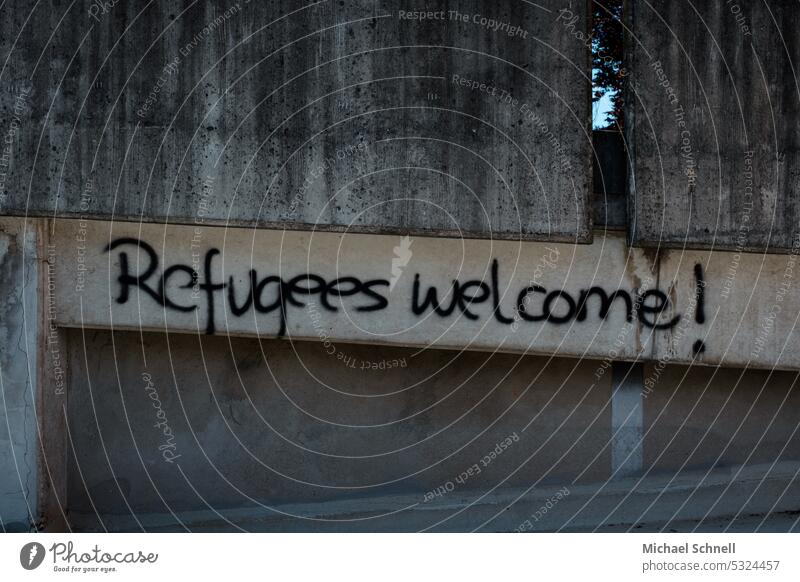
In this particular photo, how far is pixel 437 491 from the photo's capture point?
8688 millimetres

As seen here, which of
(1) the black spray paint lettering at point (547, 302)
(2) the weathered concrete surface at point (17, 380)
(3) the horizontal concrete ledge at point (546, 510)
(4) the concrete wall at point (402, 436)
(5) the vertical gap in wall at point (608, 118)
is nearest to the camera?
(2) the weathered concrete surface at point (17, 380)

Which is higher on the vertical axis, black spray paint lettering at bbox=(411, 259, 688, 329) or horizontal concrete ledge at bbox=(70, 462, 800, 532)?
black spray paint lettering at bbox=(411, 259, 688, 329)

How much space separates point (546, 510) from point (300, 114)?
149 inches

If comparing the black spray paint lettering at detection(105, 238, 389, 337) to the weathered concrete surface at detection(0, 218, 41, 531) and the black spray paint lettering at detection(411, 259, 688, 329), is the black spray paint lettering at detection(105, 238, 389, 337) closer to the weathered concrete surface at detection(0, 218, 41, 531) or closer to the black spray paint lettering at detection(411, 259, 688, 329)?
the black spray paint lettering at detection(411, 259, 688, 329)

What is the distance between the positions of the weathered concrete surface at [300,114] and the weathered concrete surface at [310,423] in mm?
1820

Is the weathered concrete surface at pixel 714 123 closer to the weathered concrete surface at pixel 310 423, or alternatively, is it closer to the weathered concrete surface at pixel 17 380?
the weathered concrete surface at pixel 310 423

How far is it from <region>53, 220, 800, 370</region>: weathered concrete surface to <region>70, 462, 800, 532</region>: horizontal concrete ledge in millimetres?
1379

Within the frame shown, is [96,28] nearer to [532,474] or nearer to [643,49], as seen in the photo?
[643,49]

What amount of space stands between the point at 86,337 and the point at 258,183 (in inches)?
94.9

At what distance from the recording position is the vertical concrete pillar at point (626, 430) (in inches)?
346

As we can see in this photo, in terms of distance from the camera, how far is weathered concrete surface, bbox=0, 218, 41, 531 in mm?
7348

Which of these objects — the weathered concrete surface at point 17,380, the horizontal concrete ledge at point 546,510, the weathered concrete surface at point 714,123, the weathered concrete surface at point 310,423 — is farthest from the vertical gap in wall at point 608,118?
the weathered concrete surface at point 17,380

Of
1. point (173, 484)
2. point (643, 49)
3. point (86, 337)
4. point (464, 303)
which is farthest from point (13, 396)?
point (643, 49)

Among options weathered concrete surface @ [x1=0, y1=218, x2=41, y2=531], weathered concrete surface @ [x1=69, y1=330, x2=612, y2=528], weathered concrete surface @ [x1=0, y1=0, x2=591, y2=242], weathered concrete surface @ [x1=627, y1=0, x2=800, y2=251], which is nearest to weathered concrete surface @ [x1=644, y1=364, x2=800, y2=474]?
weathered concrete surface @ [x1=69, y1=330, x2=612, y2=528]
